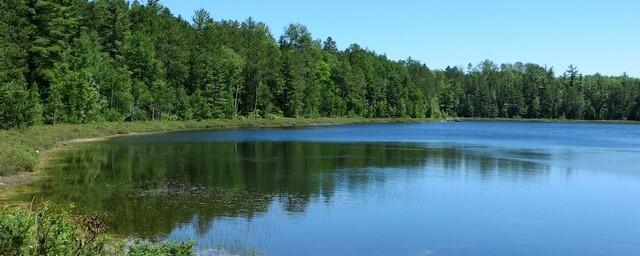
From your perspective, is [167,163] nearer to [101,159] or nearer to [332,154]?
[101,159]

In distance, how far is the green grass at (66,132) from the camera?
32219mm

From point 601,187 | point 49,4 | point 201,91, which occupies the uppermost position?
point 49,4

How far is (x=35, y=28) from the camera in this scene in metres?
68.1

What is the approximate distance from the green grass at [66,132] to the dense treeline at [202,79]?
2.13m

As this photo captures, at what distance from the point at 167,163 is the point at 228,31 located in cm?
10079

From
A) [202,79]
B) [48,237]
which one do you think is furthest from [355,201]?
[202,79]

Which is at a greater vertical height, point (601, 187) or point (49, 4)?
point (49, 4)

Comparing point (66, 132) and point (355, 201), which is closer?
point (355, 201)

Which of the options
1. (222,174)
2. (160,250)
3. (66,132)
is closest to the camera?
(160,250)

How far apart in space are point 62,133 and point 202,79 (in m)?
50.1

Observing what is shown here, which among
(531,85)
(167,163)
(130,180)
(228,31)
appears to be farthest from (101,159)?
(531,85)

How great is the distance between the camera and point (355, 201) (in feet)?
88.5

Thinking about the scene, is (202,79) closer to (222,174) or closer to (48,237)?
(222,174)

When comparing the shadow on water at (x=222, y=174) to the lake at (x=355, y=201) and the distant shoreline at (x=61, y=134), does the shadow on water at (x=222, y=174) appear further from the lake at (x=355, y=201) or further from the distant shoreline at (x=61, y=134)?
the distant shoreline at (x=61, y=134)
